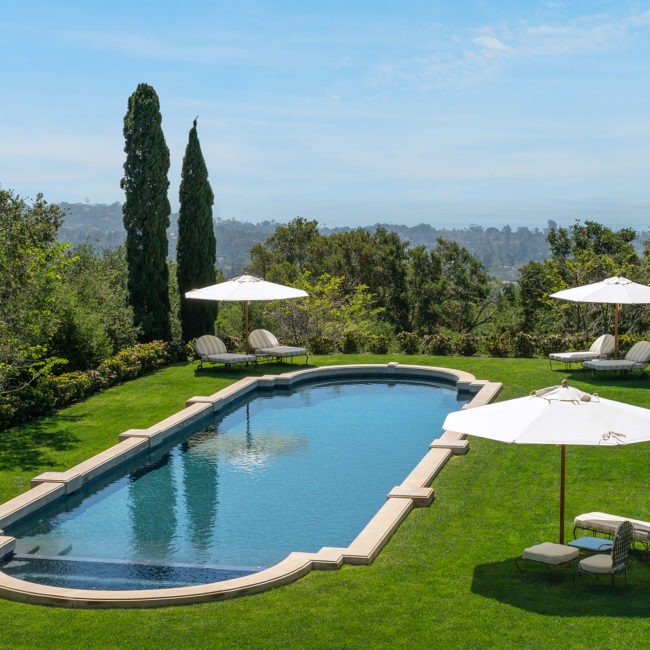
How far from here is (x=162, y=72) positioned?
2600 centimetres

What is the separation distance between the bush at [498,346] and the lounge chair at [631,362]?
4373mm

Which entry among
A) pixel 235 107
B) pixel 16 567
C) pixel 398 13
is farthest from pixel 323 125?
pixel 16 567

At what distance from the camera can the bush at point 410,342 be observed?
25500mm

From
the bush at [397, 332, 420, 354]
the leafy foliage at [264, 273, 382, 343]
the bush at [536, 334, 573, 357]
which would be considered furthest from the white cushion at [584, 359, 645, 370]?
the leafy foliage at [264, 273, 382, 343]

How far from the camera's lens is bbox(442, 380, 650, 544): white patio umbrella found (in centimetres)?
800

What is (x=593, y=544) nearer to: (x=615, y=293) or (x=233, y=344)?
(x=615, y=293)

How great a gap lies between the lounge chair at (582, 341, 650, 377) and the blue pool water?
4297 mm

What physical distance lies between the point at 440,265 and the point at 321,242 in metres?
11.1

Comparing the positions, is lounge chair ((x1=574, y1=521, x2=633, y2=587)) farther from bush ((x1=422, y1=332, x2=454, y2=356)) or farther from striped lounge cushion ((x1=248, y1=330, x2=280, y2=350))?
bush ((x1=422, y1=332, x2=454, y2=356))

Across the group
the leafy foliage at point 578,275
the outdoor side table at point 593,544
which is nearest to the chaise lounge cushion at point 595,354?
the leafy foliage at point 578,275

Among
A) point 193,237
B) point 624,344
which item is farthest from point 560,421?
point 193,237

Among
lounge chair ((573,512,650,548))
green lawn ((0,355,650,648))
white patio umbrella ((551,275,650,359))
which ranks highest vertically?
white patio umbrella ((551,275,650,359))

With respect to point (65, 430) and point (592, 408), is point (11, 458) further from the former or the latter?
point (592, 408)

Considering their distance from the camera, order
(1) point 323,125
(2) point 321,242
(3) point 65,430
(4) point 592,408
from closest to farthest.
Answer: (4) point 592,408 → (3) point 65,430 → (2) point 321,242 → (1) point 323,125
